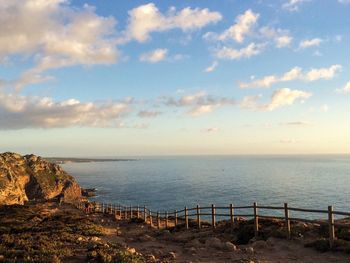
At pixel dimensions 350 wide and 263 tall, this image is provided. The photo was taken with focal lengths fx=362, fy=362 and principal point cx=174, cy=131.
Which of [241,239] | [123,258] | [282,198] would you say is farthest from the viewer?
[282,198]

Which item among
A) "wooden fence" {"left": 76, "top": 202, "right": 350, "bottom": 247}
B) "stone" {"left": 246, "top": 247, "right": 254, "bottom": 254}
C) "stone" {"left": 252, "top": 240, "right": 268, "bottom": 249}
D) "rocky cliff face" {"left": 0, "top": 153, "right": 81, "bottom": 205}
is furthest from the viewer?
"rocky cliff face" {"left": 0, "top": 153, "right": 81, "bottom": 205}

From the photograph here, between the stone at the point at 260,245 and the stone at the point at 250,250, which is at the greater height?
the stone at the point at 250,250

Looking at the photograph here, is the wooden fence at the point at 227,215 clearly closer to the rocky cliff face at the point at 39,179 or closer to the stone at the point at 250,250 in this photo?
the stone at the point at 250,250

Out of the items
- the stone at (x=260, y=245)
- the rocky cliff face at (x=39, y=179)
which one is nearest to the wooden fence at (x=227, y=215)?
the stone at (x=260, y=245)

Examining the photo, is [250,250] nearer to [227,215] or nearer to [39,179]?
[227,215]

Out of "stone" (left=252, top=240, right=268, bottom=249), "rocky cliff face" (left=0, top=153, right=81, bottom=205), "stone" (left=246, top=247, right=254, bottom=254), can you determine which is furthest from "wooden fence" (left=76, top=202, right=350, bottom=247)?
"rocky cliff face" (left=0, top=153, right=81, bottom=205)

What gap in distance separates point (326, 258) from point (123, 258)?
711cm

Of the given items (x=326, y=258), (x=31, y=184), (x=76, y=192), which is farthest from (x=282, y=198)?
(x=326, y=258)

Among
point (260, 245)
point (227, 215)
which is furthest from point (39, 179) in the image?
point (260, 245)

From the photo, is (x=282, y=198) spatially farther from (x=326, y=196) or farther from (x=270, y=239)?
(x=270, y=239)

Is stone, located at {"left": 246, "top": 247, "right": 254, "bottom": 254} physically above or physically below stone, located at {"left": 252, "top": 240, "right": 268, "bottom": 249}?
above

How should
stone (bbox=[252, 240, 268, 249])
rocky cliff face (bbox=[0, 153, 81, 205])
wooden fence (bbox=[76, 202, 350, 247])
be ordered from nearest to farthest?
wooden fence (bbox=[76, 202, 350, 247])
stone (bbox=[252, 240, 268, 249])
rocky cliff face (bbox=[0, 153, 81, 205])

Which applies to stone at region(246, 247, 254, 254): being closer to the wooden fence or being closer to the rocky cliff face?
the wooden fence

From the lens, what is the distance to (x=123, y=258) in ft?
35.4
